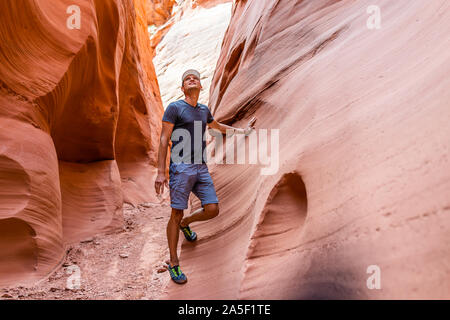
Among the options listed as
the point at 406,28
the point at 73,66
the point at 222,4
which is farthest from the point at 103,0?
the point at 222,4

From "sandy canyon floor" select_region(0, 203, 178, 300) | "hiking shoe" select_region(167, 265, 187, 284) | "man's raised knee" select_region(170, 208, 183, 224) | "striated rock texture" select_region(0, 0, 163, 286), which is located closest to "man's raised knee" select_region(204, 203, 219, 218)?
"man's raised knee" select_region(170, 208, 183, 224)

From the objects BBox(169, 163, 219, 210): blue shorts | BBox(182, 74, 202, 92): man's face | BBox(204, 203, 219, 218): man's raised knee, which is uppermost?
BBox(182, 74, 202, 92): man's face

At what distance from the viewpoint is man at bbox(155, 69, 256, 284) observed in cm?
305

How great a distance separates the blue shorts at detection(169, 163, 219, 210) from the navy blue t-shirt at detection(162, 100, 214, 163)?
8cm

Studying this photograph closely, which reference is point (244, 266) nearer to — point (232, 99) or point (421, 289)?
point (421, 289)

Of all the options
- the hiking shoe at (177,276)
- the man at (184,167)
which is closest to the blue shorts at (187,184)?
the man at (184,167)

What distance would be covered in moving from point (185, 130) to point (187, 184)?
1.62ft

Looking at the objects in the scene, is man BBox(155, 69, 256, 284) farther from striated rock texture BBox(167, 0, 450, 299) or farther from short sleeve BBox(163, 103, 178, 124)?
striated rock texture BBox(167, 0, 450, 299)

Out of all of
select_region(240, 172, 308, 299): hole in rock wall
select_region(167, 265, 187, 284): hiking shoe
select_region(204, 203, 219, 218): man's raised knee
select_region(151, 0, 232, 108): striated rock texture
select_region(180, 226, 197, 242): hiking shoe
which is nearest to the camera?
select_region(240, 172, 308, 299): hole in rock wall

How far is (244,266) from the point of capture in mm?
2588

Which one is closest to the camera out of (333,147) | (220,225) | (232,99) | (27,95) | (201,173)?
(333,147)

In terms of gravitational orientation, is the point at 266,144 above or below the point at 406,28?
below
